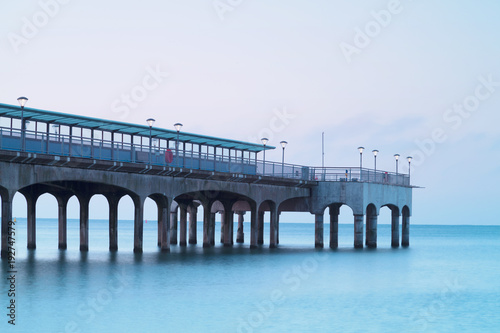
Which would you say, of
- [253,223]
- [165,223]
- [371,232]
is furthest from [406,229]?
[165,223]

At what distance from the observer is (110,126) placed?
156 feet

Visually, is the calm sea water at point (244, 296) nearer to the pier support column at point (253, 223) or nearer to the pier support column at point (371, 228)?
the pier support column at point (253, 223)

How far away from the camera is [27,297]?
28.7 m

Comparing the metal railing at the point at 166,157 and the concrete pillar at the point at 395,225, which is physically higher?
the metal railing at the point at 166,157

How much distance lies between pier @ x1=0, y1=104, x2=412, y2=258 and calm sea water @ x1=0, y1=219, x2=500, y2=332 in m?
4.69

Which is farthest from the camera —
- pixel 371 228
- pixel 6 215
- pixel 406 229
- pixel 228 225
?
pixel 406 229

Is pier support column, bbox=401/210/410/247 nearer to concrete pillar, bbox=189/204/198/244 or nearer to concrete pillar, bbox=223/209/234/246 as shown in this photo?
concrete pillar, bbox=223/209/234/246

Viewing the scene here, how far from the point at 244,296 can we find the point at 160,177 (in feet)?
60.4

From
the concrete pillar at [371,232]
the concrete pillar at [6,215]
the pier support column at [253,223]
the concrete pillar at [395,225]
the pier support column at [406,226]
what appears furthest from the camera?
the pier support column at [406,226]

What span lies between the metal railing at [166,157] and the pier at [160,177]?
0.07 metres

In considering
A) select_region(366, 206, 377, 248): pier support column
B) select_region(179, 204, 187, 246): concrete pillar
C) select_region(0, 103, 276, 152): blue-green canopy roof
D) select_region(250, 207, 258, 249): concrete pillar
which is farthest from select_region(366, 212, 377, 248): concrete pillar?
select_region(179, 204, 187, 246): concrete pillar

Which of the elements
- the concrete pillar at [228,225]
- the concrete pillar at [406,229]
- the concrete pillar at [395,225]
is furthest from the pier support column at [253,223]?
the concrete pillar at [406,229]

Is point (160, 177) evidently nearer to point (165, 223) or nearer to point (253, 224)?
point (165, 223)

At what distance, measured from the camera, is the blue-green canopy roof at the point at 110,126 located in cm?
4209
